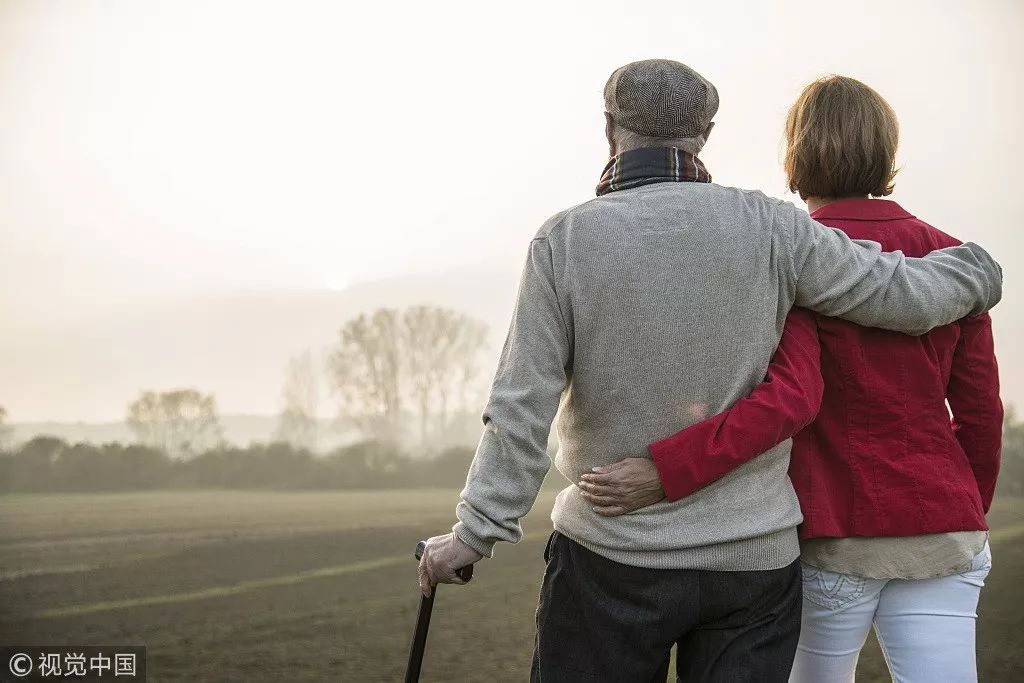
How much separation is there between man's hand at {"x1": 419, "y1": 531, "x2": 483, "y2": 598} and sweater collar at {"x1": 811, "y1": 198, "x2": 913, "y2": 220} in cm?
54

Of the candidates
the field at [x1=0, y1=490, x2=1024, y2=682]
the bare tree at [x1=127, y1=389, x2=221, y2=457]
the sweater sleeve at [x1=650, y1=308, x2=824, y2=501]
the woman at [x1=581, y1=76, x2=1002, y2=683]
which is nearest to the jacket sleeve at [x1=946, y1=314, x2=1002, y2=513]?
the woman at [x1=581, y1=76, x2=1002, y2=683]

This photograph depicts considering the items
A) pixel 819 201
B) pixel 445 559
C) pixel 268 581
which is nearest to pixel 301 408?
pixel 268 581

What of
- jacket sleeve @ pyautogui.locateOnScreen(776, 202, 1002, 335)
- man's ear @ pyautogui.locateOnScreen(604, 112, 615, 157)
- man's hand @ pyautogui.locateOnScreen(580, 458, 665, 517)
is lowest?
man's hand @ pyautogui.locateOnScreen(580, 458, 665, 517)

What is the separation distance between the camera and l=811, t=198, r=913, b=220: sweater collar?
1050 millimetres

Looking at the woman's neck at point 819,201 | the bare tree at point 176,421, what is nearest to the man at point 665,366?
the woman's neck at point 819,201

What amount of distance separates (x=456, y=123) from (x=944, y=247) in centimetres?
206

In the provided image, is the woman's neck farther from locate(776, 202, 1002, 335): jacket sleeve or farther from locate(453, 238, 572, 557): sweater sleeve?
locate(453, 238, 572, 557): sweater sleeve

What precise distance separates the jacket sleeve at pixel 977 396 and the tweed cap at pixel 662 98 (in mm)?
395

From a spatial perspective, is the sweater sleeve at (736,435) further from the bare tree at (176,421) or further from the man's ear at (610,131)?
the bare tree at (176,421)

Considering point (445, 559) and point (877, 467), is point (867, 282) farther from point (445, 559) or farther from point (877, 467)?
point (445, 559)

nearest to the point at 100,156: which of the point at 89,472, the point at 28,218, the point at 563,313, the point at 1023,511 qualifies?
the point at 28,218

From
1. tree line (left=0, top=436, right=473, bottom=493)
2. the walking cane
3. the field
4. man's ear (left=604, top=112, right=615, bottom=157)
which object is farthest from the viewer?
tree line (left=0, top=436, right=473, bottom=493)

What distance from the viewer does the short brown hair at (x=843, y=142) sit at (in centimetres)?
105

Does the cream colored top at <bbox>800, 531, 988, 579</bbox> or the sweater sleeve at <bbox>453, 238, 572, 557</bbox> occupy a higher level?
the sweater sleeve at <bbox>453, 238, 572, 557</bbox>
